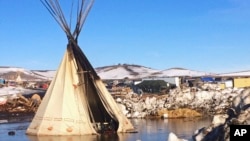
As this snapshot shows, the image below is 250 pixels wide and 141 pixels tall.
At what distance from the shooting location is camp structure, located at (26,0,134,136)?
21609mm

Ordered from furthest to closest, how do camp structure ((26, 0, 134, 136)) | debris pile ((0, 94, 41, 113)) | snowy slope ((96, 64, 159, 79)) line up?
snowy slope ((96, 64, 159, 79)) < debris pile ((0, 94, 41, 113)) < camp structure ((26, 0, 134, 136))

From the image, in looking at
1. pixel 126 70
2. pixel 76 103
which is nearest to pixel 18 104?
pixel 76 103

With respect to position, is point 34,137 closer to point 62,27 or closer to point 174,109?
point 62,27

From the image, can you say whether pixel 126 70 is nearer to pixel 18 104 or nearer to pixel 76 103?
pixel 18 104

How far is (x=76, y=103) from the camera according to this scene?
21891 mm

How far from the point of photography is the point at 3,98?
48.2m

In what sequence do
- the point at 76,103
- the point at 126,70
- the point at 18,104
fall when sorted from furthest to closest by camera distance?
1. the point at 126,70
2. the point at 18,104
3. the point at 76,103

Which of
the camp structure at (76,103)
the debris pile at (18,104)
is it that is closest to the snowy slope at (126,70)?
the debris pile at (18,104)

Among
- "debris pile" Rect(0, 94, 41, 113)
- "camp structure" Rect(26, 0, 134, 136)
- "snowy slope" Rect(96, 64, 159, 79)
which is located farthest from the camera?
"snowy slope" Rect(96, 64, 159, 79)

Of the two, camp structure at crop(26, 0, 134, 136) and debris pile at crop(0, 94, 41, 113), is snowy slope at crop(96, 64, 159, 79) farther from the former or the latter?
camp structure at crop(26, 0, 134, 136)

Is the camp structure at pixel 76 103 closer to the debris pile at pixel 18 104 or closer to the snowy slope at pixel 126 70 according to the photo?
the debris pile at pixel 18 104

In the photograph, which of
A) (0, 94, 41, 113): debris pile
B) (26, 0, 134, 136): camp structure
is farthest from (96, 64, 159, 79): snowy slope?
(26, 0, 134, 136): camp structure

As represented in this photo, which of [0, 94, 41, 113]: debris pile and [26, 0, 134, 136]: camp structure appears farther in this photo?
[0, 94, 41, 113]: debris pile

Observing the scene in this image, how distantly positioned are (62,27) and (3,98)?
27357mm
